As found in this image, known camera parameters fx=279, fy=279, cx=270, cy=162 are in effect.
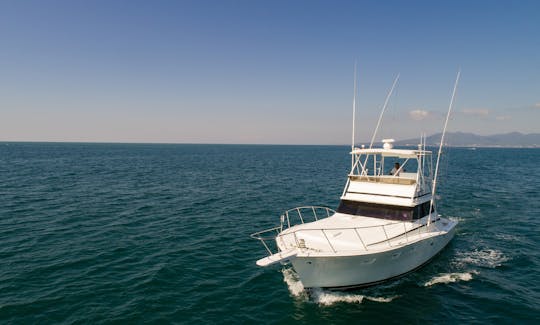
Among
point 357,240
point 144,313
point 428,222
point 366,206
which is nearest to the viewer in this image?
point 144,313

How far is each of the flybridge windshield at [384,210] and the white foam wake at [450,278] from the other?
9.21 feet

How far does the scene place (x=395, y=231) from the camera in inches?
487

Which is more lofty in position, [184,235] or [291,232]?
[291,232]

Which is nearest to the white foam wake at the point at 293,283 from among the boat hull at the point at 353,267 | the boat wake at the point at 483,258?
the boat hull at the point at 353,267

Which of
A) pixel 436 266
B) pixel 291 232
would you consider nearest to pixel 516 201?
pixel 436 266

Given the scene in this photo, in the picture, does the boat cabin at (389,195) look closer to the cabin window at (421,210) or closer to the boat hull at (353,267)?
the cabin window at (421,210)

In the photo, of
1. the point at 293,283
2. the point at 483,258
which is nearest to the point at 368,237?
the point at 293,283

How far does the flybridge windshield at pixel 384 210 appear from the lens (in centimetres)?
1339

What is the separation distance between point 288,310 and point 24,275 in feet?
38.4

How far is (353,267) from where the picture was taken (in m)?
10.7

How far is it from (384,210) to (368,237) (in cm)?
278

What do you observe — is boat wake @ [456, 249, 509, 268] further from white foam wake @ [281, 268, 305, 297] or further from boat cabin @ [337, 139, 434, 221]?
white foam wake @ [281, 268, 305, 297]

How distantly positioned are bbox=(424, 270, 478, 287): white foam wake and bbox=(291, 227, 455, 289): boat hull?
1.62 m

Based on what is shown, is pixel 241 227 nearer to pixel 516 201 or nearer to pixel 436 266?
pixel 436 266
